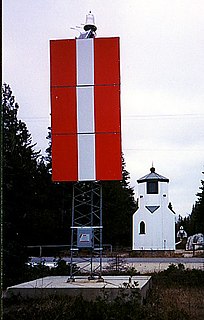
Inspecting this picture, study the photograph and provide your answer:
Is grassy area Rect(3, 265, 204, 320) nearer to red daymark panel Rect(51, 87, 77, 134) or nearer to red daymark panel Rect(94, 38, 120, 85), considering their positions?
red daymark panel Rect(51, 87, 77, 134)

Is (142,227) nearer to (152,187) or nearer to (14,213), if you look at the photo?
(152,187)

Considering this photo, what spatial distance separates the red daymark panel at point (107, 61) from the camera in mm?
11703

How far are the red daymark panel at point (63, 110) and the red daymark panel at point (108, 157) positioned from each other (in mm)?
592

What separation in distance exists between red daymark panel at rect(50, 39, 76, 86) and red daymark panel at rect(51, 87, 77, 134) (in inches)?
6.8

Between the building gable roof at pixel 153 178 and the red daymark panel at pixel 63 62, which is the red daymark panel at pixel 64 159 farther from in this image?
the building gable roof at pixel 153 178

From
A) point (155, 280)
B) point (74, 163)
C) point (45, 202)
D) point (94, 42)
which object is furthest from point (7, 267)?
point (45, 202)

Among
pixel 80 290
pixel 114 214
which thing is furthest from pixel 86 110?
pixel 114 214

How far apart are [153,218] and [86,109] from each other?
31.9 metres

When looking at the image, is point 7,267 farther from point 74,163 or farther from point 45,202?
point 45,202

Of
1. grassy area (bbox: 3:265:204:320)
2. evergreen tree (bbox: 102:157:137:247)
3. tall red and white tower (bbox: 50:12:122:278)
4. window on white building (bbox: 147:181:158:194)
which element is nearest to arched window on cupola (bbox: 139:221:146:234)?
window on white building (bbox: 147:181:158:194)

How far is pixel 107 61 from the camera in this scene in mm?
11734

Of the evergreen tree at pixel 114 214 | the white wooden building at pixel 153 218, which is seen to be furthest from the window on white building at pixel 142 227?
the evergreen tree at pixel 114 214

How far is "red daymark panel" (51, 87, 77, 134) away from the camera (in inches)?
465

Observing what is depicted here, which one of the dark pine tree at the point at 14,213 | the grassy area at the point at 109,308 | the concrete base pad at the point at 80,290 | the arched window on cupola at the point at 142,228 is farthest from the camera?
the arched window on cupola at the point at 142,228
